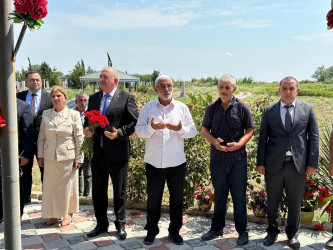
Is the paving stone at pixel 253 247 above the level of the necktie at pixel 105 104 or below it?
below

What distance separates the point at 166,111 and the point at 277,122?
137 centimetres

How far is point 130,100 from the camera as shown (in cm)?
470

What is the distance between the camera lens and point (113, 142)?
4.55 m

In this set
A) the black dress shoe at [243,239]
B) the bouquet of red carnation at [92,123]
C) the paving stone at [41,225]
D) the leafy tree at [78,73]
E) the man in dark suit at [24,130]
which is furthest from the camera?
the leafy tree at [78,73]

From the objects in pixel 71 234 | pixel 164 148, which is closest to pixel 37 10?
pixel 164 148

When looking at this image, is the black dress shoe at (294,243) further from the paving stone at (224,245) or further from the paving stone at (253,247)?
the paving stone at (224,245)

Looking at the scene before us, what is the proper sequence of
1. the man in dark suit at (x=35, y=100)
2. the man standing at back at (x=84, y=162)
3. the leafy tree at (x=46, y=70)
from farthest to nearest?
the leafy tree at (x=46, y=70), the man standing at back at (x=84, y=162), the man in dark suit at (x=35, y=100)

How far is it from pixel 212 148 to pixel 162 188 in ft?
2.70

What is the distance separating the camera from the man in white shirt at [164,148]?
4.38m

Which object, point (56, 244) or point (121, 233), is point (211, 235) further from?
point (56, 244)

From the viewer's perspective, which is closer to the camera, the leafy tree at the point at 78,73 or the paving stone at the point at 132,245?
the paving stone at the point at 132,245

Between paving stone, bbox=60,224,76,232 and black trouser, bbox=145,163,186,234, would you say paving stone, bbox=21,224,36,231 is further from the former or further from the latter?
black trouser, bbox=145,163,186,234

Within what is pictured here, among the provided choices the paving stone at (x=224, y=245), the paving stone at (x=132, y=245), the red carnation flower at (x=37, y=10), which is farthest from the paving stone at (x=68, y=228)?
the red carnation flower at (x=37, y=10)

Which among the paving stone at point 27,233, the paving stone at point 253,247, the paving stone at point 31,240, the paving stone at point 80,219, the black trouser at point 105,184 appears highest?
the black trouser at point 105,184
